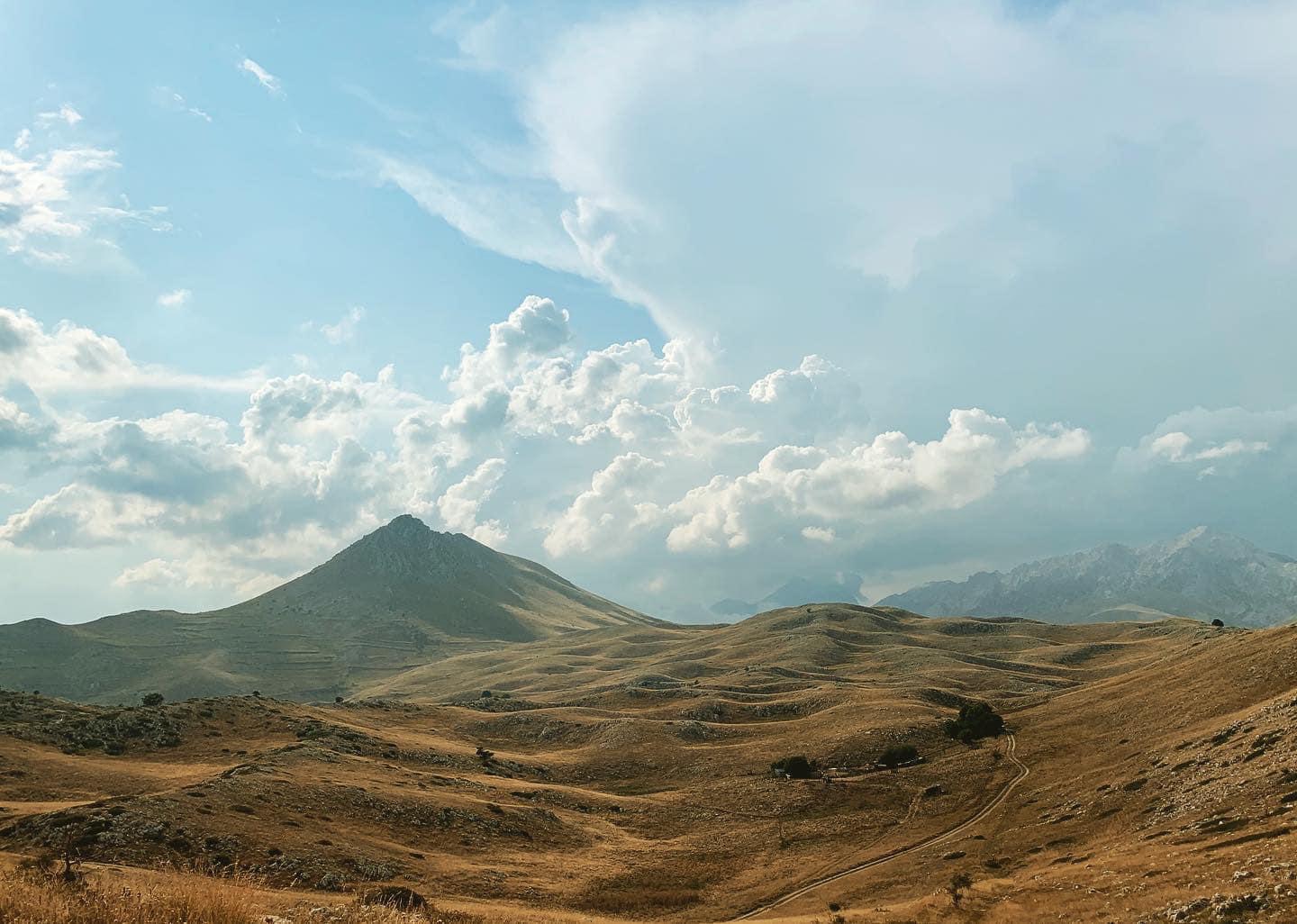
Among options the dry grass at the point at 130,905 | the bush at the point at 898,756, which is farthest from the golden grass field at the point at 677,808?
the bush at the point at 898,756

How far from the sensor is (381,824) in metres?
57.2

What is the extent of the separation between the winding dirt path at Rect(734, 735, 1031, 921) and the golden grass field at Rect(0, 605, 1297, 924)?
0.37m

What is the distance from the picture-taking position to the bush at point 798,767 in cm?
7919

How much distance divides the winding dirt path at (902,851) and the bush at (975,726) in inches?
571

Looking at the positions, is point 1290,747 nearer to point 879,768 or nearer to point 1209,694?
Result: point 1209,694

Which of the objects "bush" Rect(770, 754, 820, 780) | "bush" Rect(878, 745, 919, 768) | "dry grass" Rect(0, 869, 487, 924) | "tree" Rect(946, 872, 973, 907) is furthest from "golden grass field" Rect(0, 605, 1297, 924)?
"bush" Rect(770, 754, 820, 780)

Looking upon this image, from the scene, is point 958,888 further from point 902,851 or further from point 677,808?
point 677,808

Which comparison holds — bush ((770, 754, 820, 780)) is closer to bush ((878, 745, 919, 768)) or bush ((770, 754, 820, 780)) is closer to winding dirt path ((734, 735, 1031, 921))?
bush ((878, 745, 919, 768))

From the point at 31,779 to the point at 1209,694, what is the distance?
101 meters

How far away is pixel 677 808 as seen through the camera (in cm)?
7362

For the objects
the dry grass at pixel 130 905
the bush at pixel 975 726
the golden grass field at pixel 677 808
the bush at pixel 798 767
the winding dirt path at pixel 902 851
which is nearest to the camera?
the dry grass at pixel 130 905

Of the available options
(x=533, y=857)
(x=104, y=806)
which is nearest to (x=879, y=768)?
(x=533, y=857)

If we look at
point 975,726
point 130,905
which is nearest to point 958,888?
point 130,905

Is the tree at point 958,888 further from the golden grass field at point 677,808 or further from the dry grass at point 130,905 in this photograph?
the dry grass at point 130,905
